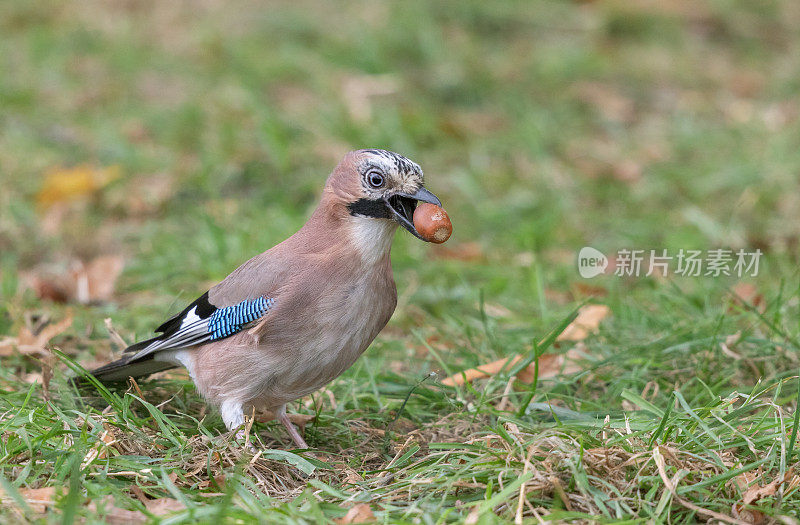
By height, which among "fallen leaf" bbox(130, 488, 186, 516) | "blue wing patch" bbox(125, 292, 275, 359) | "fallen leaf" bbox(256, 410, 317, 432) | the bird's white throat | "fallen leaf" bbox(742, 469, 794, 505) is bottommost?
"fallen leaf" bbox(256, 410, 317, 432)

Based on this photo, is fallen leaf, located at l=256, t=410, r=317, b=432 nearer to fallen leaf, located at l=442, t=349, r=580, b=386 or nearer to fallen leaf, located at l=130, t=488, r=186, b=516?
fallen leaf, located at l=442, t=349, r=580, b=386

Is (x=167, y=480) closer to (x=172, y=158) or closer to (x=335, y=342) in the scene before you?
(x=335, y=342)

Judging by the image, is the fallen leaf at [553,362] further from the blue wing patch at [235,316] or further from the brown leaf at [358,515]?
the brown leaf at [358,515]

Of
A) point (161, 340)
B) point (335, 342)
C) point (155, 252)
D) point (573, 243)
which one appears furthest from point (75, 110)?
point (335, 342)

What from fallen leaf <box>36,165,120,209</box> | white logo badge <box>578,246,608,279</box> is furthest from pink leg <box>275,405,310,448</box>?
fallen leaf <box>36,165,120,209</box>

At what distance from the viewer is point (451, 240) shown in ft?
19.7

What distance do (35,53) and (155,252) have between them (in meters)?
3.74

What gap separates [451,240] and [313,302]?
2.87 m

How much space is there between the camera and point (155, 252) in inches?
212

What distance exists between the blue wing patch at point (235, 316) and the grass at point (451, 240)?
12.9 inches

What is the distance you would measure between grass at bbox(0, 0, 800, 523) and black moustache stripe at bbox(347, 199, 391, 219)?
74 centimetres

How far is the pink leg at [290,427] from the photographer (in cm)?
340

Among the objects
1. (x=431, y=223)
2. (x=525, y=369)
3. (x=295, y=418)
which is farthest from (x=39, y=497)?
(x=525, y=369)

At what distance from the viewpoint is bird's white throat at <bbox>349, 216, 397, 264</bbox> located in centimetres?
329
